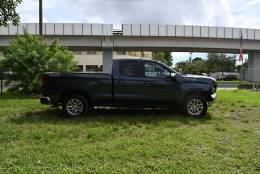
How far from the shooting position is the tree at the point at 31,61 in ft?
67.3

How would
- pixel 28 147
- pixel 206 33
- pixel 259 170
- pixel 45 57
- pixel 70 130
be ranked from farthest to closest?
pixel 206 33, pixel 45 57, pixel 70 130, pixel 28 147, pixel 259 170

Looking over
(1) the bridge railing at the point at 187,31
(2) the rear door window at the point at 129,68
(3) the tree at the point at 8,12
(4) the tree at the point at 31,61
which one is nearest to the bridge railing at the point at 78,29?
(1) the bridge railing at the point at 187,31

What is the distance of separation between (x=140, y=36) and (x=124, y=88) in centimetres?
3512

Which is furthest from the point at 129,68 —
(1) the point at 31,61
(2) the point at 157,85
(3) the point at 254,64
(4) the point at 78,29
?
(3) the point at 254,64

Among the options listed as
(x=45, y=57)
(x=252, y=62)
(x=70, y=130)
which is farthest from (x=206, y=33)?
(x=70, y=130)

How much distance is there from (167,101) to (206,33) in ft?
121

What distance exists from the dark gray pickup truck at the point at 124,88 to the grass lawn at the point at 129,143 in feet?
1.50

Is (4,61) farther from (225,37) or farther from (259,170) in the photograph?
(225,37)

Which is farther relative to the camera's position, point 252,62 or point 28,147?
point 252,62

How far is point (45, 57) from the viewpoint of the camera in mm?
20938

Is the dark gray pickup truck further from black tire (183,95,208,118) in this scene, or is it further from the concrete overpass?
the concrete overpass

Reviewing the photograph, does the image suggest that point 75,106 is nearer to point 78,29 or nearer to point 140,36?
point 78,29

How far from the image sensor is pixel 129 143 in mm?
8188

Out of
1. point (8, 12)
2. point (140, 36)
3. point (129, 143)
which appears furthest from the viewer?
point (140, 36)
